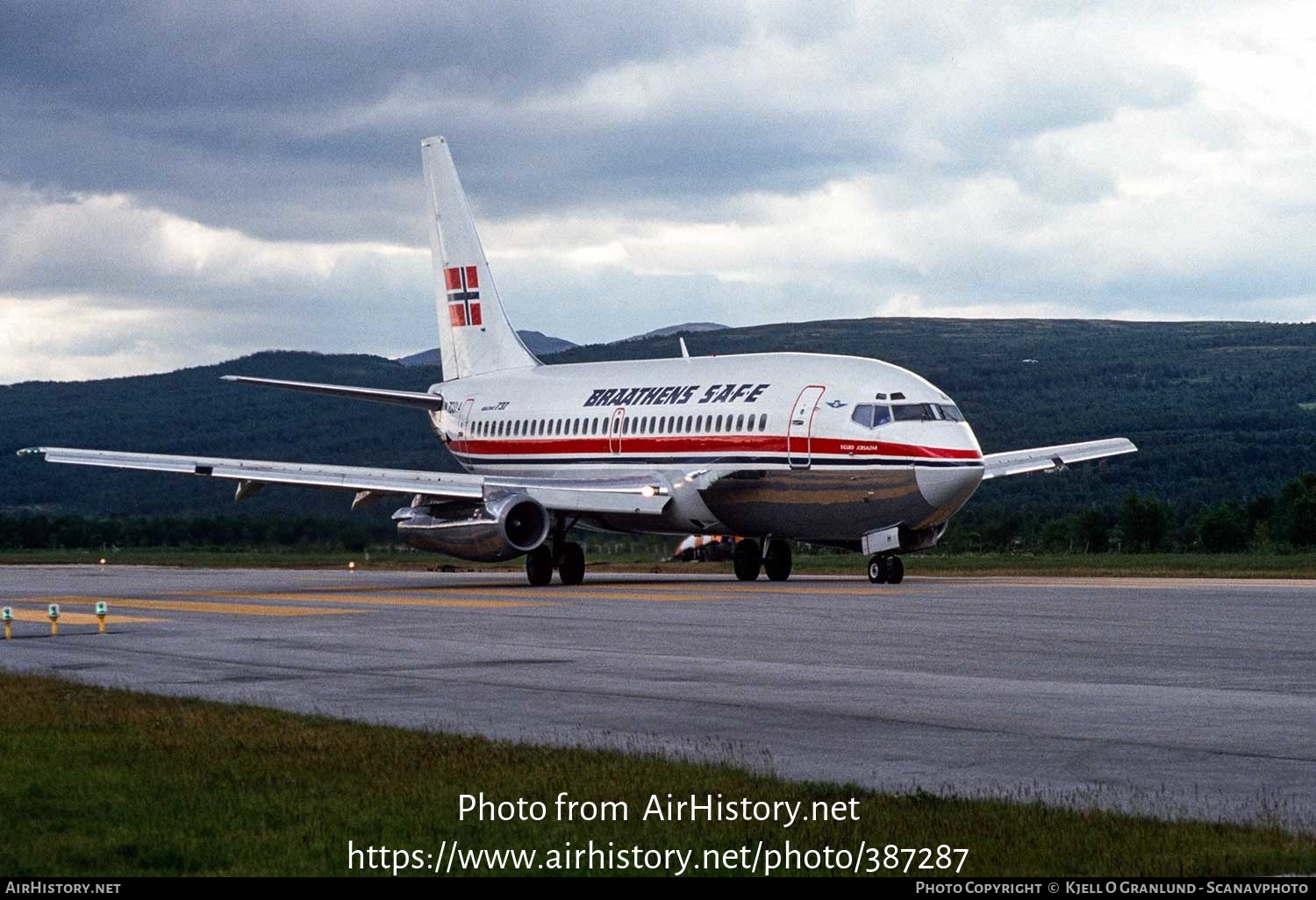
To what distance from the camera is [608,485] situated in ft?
135

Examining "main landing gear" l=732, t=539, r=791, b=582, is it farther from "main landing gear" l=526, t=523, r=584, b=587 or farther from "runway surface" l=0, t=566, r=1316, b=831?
"runway surface" l=0, t=566, r=1316, b=831

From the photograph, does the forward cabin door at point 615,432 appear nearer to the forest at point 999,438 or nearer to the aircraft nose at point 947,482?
the forest at point 999,438

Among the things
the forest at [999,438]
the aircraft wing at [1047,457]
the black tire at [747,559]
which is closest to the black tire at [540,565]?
the black tire at [747,559]

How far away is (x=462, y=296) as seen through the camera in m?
51.3

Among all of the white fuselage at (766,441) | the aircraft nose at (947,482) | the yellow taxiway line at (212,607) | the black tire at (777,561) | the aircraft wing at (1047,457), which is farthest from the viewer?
the black tire at (777,561)

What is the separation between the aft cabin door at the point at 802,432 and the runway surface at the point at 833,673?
284 cm

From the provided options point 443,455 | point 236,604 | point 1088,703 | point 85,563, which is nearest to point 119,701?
point 1088,703

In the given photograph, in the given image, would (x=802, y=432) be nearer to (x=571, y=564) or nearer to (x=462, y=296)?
(x=571, y=564)

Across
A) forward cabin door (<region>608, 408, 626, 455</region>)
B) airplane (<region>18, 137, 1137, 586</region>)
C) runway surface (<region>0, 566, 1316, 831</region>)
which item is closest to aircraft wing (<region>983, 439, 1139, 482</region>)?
airplane (<region>18, 137, 1137, 586</region>)

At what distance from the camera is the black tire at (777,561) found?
4153 centimetres

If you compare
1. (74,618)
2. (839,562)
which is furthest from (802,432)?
(839,562)

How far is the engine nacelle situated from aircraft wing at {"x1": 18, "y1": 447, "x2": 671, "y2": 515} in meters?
0.33

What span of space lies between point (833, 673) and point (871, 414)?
57.5 feet

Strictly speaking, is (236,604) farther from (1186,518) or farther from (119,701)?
(1186,518)
